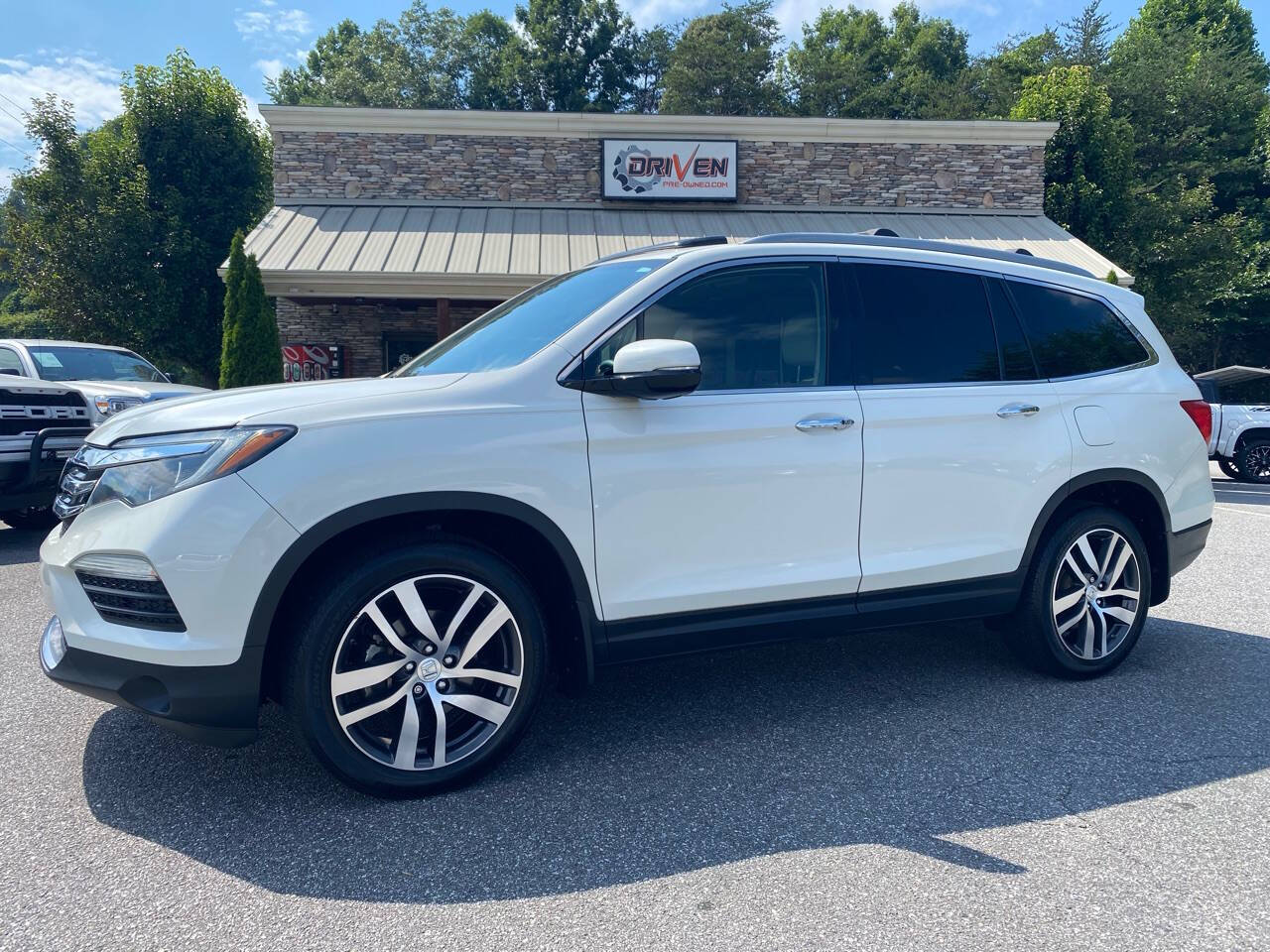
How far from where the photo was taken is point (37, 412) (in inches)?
282

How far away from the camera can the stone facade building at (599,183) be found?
16.2 m

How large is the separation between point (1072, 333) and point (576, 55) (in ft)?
145

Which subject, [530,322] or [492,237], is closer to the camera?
[530,322]

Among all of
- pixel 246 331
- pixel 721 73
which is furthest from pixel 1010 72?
pixel 246 331

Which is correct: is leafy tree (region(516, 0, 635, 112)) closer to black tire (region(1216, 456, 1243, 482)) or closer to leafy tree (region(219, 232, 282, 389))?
leafy tree (region(219, 232, 282, 389))

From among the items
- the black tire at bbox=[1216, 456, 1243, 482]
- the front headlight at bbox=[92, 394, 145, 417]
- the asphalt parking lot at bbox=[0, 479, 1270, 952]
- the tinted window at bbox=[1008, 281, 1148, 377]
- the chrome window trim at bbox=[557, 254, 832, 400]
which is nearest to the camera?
the asphalt parking lot at bbox=[0, 479, 1270, 952]

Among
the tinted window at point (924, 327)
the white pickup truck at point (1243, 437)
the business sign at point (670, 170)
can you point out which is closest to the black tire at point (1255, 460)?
the white pickup truck at point (1243, 437)

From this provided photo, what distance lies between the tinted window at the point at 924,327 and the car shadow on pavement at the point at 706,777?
4.77 ft

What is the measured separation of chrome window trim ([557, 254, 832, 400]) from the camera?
3.17 metres

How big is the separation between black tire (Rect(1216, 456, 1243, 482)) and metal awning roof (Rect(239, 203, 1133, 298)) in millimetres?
3319

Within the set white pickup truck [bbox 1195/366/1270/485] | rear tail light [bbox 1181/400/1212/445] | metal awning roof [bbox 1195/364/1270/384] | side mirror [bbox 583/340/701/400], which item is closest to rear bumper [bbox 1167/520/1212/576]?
rear tail light [bbox 1181/400/1212/445]

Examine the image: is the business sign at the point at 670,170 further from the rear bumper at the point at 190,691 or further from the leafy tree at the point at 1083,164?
the rear bumper at the point at 190,691

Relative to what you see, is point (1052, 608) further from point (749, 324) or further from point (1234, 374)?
point (1234, 374)

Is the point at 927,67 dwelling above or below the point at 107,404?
above
